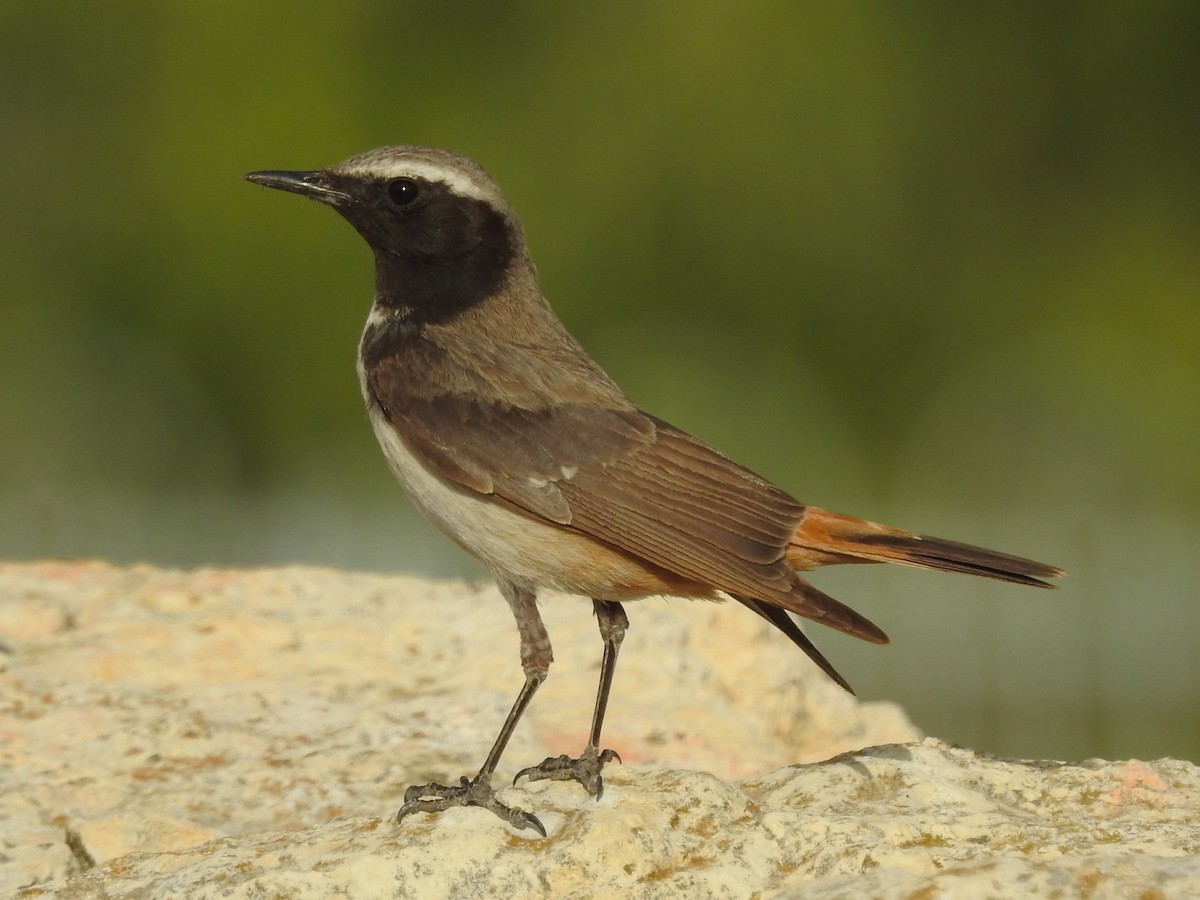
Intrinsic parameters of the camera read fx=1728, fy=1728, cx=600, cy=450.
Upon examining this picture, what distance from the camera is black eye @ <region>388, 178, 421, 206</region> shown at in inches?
212

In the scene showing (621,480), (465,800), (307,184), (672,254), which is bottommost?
(465,800)

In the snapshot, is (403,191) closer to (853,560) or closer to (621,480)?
(621,480)

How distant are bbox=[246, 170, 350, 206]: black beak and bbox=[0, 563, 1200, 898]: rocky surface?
1.54 metres

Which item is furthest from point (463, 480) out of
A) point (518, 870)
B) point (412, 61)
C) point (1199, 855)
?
point (412, 61)

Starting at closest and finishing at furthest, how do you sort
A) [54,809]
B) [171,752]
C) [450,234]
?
[54,809]
[171,752]
[450,234]

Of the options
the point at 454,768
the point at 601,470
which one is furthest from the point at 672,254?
the point at 454,768

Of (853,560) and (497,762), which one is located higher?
(853,560)

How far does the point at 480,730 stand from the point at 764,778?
1216mm

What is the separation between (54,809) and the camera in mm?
4648

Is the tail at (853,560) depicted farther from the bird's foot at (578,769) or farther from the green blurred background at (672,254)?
the green blurred background at (672,254)

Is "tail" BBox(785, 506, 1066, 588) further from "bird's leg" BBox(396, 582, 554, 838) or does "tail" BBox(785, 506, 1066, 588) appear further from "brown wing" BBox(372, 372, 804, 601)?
"bird's leg" BBox(396, 582, 554, 838)

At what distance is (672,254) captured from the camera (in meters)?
13.7

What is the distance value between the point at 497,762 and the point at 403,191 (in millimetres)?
1821

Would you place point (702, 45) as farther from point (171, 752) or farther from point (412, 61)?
point (171, 752)
